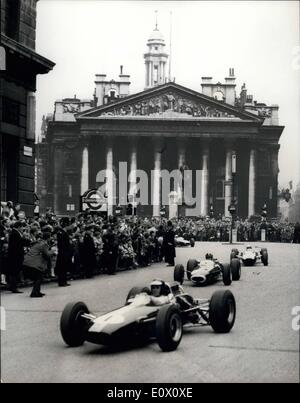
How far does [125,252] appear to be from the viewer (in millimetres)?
25844

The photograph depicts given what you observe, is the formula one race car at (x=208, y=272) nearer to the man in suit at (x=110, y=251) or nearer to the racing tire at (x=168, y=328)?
the man in suit at (x=110, y=251)

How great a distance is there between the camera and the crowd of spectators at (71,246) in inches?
717

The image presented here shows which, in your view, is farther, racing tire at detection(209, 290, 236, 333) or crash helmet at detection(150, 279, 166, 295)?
racing tire at detection(209, 290, 236, 333)

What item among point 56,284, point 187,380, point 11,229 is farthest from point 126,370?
point 56,284

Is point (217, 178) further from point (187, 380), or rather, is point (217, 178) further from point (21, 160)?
point (187, 380)

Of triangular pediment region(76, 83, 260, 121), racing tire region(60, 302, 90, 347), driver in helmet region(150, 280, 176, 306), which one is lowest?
racing tire region(60, 302, 90, 347)

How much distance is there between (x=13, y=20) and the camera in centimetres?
2341

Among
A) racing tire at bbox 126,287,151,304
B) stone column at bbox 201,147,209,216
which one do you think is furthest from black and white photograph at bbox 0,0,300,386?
stone column at bbox 201,147,209,216

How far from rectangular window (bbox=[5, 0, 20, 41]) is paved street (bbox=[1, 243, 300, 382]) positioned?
9.77m

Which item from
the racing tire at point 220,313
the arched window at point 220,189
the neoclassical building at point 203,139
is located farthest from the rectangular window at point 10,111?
the arched window at point 220,189

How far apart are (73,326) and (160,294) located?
70.4 inches

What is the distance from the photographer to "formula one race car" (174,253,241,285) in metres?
19.6

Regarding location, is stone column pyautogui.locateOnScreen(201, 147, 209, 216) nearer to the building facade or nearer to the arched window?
the arched window

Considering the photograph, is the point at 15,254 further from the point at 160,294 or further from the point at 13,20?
the point at 13,20
